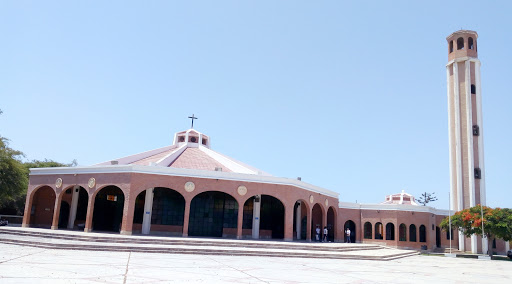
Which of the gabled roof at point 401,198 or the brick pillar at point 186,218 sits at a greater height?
the gabled roof at point 401,198

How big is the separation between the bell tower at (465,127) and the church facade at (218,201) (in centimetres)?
9

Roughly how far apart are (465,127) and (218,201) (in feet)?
75.2

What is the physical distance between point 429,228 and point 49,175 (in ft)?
94.2

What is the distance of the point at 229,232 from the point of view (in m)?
25.1

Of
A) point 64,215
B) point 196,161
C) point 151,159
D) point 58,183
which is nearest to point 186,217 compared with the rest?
point 196,161

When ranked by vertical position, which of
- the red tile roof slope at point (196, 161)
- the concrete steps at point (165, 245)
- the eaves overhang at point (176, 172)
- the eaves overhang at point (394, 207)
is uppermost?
the red tile roof slope at point (196, 161)

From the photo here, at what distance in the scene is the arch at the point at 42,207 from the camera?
27.8 m

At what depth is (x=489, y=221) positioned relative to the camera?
87.6ft

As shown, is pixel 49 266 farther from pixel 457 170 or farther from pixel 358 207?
pixel 457 170

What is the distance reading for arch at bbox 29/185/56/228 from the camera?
2784 cm

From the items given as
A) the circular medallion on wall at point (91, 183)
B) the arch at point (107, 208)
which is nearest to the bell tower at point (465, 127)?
the arch at point (107, 208)

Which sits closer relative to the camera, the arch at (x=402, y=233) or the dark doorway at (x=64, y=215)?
the dark doorway at (x=64, y=215)

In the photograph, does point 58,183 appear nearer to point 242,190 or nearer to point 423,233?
point 242,190

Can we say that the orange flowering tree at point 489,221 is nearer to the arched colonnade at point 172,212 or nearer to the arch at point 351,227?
the arch at point 351,227
